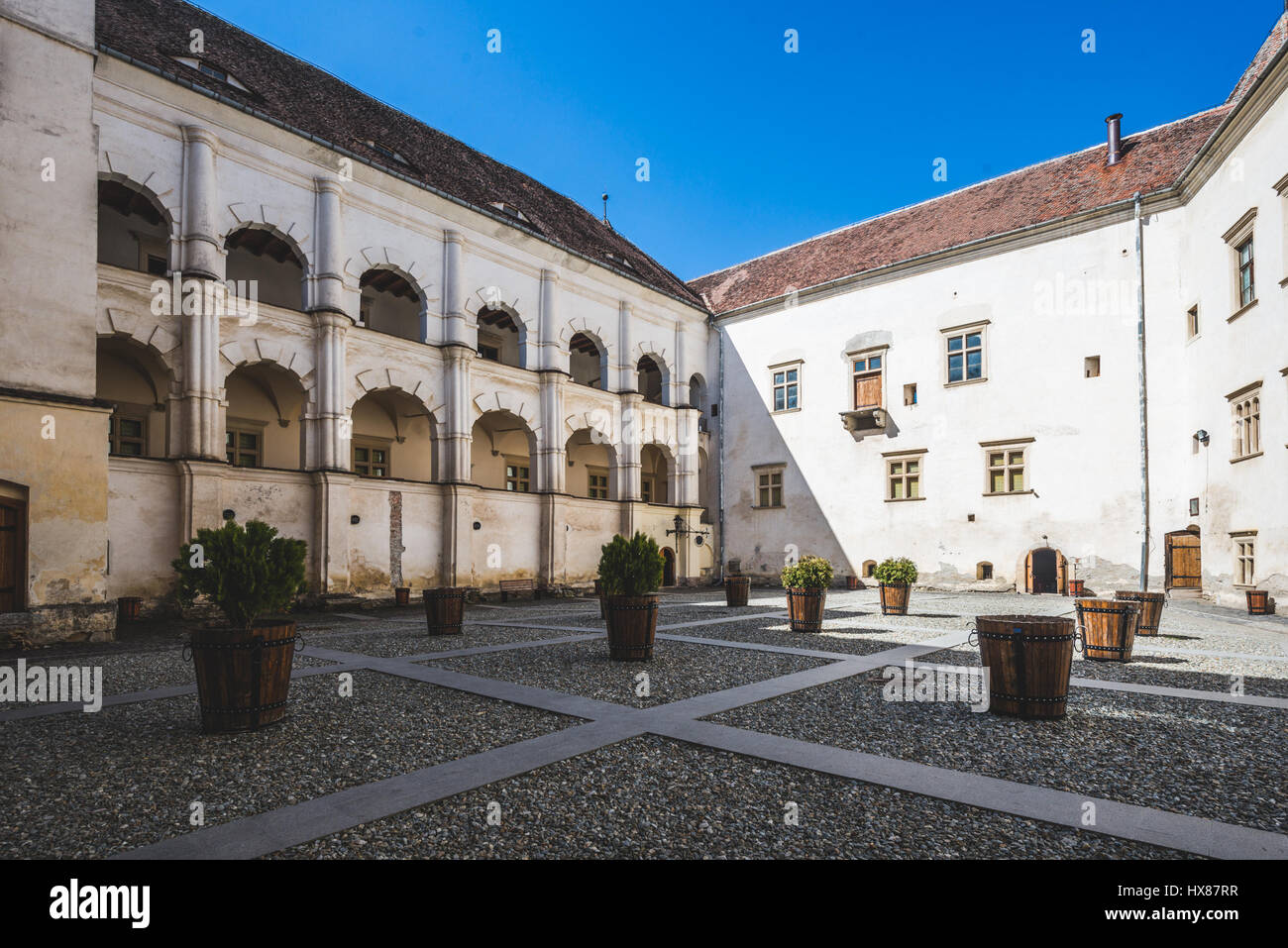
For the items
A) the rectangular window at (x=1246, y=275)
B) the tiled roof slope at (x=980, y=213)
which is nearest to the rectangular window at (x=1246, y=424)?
the rectangular window at (x=1246, y=275)

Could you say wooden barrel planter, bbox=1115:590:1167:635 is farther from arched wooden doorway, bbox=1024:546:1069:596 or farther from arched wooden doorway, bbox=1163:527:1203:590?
arched wooden doorway, bbox=1024:546:1069:596

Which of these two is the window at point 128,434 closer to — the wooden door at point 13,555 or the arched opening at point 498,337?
the wooden door at point 13,555

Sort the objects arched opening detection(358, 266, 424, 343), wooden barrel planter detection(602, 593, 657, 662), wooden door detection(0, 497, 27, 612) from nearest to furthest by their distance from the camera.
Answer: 1. wooden barrel planter detection(602, 593, 657, 662)
2. wooden door detection(0, 497, 27, 612)
3. arched opening detection(358, 266, 424, 343)

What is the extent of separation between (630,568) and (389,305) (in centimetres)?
1711

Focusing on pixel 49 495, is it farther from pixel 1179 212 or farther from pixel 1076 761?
pixel 1179 212

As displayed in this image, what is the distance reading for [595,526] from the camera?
24.6 meters

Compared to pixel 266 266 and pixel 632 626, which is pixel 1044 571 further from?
pixel 266 266

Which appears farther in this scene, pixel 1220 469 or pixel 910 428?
pixel 910 428

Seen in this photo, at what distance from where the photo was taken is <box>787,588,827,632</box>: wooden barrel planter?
41.2 ft

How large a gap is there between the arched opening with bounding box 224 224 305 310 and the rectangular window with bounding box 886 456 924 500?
1913 cm

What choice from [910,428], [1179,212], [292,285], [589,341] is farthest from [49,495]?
[1179,212]

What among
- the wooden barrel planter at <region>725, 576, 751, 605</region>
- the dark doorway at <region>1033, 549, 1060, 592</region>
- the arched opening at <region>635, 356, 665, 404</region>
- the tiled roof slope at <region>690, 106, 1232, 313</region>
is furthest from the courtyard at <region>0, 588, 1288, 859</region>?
the arched opening at <region>635, 356, 665, 404</region>

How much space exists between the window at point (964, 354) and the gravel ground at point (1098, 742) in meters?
17.9
